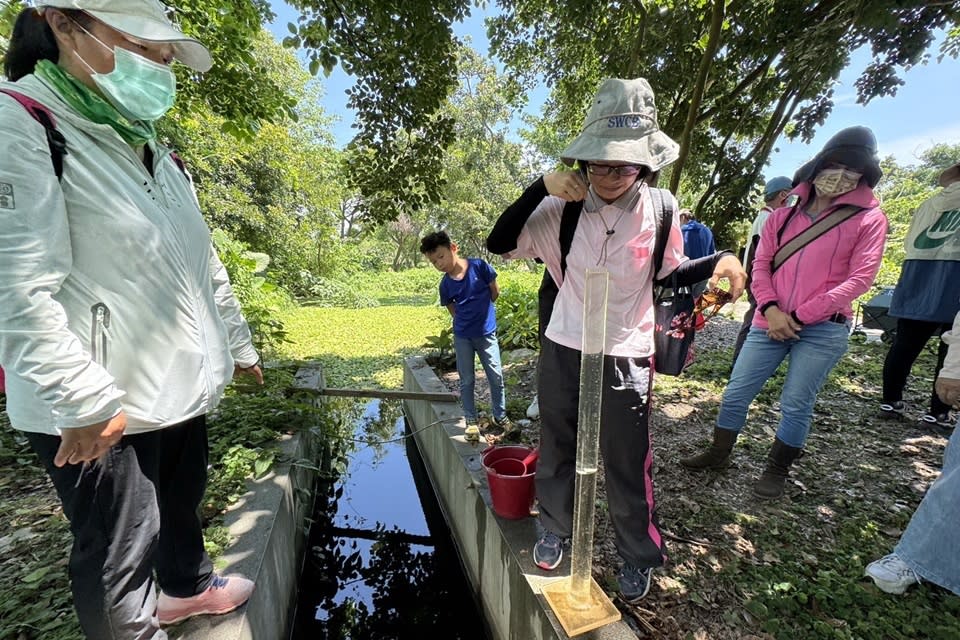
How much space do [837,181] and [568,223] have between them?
1.66 meters

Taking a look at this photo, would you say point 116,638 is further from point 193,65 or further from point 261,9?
point 261,9

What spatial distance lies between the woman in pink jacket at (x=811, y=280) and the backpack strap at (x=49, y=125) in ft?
10.4

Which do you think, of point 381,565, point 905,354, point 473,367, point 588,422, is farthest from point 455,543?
point 905,354

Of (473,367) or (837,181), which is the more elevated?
(837,181)

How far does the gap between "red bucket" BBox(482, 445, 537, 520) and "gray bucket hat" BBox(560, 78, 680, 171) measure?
1667 millimetres

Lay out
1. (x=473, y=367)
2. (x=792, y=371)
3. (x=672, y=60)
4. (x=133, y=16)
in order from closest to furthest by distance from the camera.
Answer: (x=133, y=16) → (x=792, y=371) → (x=473, y=367) → (x=672, y=60)

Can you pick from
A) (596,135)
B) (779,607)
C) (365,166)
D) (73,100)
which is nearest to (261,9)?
(365,166)

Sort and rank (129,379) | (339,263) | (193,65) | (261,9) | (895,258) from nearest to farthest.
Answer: (129,379)
(193,65)
(261,9)
(895,258)
(339,263)

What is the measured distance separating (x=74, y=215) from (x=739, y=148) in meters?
5.80

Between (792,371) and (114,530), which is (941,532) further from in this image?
(114,530)

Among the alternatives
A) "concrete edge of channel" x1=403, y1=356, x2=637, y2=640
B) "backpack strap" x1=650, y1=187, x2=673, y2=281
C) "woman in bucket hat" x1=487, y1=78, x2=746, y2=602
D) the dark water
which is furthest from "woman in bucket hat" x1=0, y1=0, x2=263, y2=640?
the dark water

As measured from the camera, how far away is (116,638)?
132 cm

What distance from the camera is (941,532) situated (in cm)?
176

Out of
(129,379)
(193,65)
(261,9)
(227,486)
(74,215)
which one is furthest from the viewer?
(261,9)
